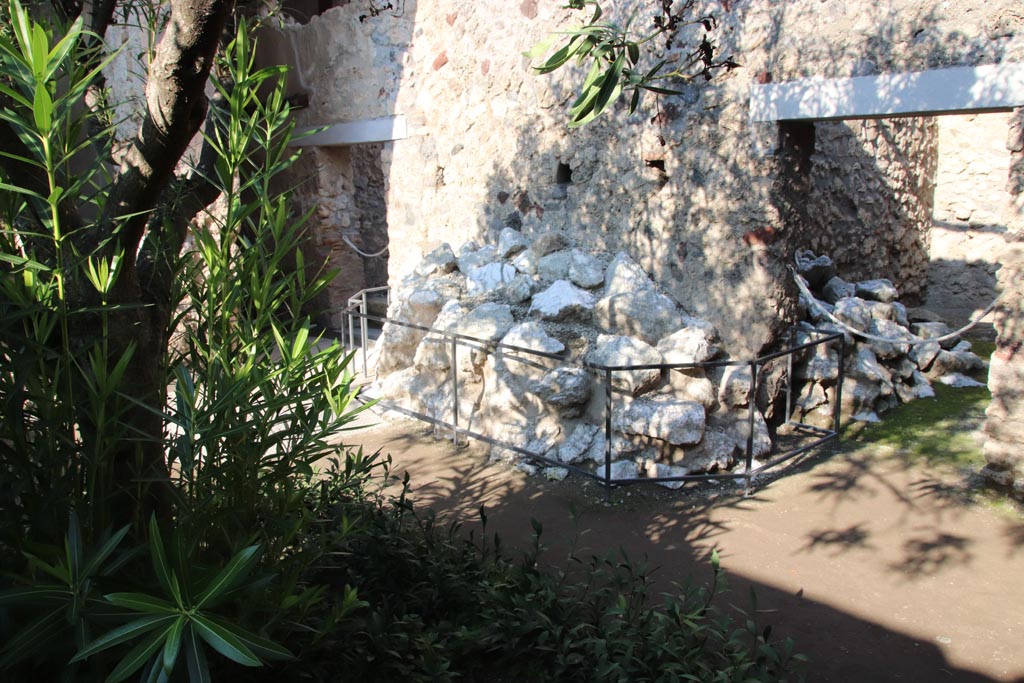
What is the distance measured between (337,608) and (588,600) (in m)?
1.10

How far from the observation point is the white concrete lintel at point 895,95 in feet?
12.4

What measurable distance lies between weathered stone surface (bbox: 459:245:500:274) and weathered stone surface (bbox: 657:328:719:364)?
1593 mm

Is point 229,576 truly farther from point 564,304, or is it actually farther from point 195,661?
point 564,304

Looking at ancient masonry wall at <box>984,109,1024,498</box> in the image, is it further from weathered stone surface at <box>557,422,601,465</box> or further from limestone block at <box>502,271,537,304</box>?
limestone block at <box>502,271,537,304</box>

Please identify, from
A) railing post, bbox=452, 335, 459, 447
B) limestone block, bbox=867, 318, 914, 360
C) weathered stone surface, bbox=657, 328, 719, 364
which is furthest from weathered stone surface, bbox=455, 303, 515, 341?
limestone block, bbox=867, 318, 914, 360

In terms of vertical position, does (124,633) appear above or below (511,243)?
below

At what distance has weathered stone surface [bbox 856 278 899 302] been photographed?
19.8ft

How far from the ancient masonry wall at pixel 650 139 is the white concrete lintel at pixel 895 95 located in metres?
0.07

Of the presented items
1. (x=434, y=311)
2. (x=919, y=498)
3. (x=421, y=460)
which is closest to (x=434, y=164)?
(x=434, y=311)

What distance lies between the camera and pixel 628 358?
474cm

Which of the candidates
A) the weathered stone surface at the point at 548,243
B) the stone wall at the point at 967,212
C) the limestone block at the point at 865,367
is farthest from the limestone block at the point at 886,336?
the stone wall at the point at 967,212

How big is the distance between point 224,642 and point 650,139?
14.2 feet

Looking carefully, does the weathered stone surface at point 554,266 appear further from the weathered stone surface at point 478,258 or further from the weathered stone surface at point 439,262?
the weathered stone surface at point 439,262

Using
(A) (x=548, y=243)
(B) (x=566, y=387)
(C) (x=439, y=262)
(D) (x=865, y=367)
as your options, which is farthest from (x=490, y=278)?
(D) (x=865, y=367)
